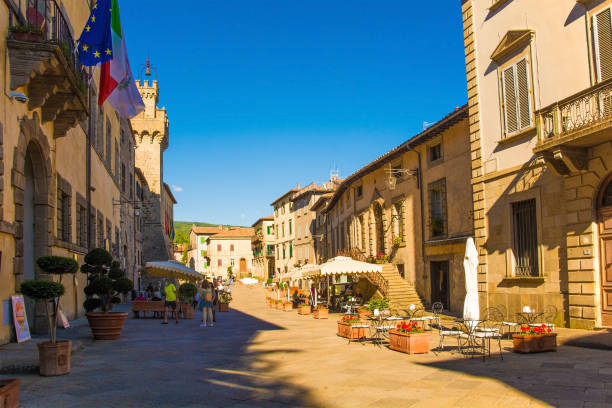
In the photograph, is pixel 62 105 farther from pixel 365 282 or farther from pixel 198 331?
pixel 365 282

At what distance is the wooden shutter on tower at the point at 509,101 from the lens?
14.4m

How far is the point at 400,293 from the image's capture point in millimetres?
23781

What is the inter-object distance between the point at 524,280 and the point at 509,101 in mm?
4770

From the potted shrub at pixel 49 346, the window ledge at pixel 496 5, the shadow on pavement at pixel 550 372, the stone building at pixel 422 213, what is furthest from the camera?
the stone building at pixel 422 213

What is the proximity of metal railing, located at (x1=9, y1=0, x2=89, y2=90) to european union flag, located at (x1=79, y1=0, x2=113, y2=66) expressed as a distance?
0.35 m

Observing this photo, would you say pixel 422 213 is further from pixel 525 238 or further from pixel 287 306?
pixel 287 306

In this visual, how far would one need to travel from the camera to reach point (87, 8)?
20406mm

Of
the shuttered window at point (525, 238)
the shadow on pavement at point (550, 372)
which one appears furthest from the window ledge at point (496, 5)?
the shadow on pavement at point (550, 372)

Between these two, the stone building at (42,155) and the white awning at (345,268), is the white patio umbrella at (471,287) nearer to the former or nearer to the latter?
the white awning at (345,268)

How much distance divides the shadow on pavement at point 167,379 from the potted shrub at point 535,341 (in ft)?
14.9

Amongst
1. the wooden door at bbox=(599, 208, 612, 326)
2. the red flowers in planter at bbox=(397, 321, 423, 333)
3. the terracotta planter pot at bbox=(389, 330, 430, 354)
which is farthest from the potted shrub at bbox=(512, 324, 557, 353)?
the wooden door at bbox=(599, 208, 612, 326)

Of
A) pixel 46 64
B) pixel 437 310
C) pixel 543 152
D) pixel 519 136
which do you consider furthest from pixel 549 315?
pixel 46 64

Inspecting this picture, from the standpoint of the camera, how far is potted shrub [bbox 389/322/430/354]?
10.8 m

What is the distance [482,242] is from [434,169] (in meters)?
7.38
